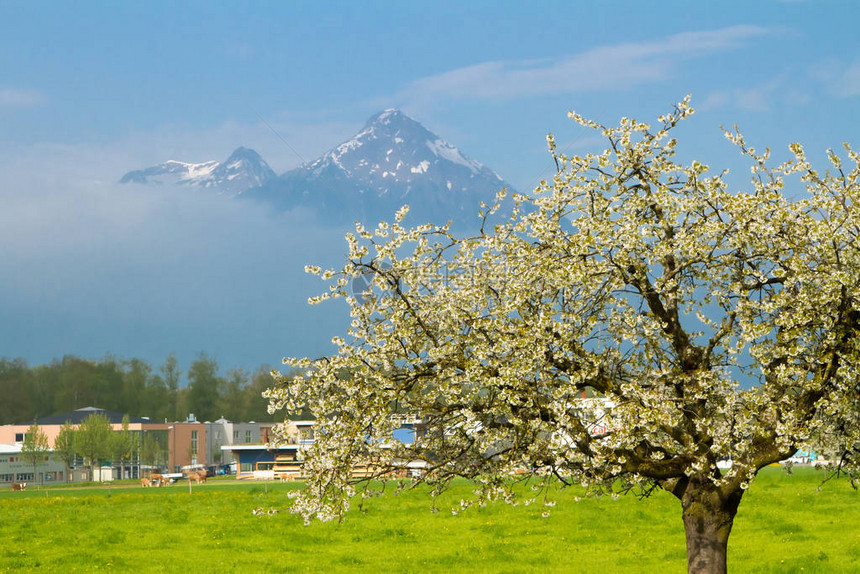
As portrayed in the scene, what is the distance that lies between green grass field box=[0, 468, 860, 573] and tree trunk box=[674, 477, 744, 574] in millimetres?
13137

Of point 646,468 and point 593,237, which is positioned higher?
point 593,237

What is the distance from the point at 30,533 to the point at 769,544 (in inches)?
1337

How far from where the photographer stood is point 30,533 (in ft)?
140

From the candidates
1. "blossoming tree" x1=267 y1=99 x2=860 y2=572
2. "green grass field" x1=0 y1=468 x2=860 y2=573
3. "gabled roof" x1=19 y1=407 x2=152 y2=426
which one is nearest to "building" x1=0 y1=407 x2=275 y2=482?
"gabled roof" x1=19 y1=407 x2=152 y2=426

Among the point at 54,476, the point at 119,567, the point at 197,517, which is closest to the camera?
the point at 119,567

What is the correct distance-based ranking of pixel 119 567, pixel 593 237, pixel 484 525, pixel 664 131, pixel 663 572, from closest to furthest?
pixel 593 237 → pixel 664 131 → pixel 663 572 → pixel 119 567 → pixel 484 525

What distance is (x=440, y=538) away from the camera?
39.1 m

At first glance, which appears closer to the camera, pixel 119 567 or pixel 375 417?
pixel 375 417

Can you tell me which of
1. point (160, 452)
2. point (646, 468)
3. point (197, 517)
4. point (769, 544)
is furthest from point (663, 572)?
→ point (160, 452)

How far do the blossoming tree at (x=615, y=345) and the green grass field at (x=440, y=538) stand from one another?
37.7ft

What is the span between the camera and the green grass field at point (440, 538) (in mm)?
33188

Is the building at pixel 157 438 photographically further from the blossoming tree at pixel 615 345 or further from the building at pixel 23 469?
the blossoming tree at pixel 615 345

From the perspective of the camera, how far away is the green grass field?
33.2 m

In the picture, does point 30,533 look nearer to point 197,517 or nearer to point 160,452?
point 197,517
